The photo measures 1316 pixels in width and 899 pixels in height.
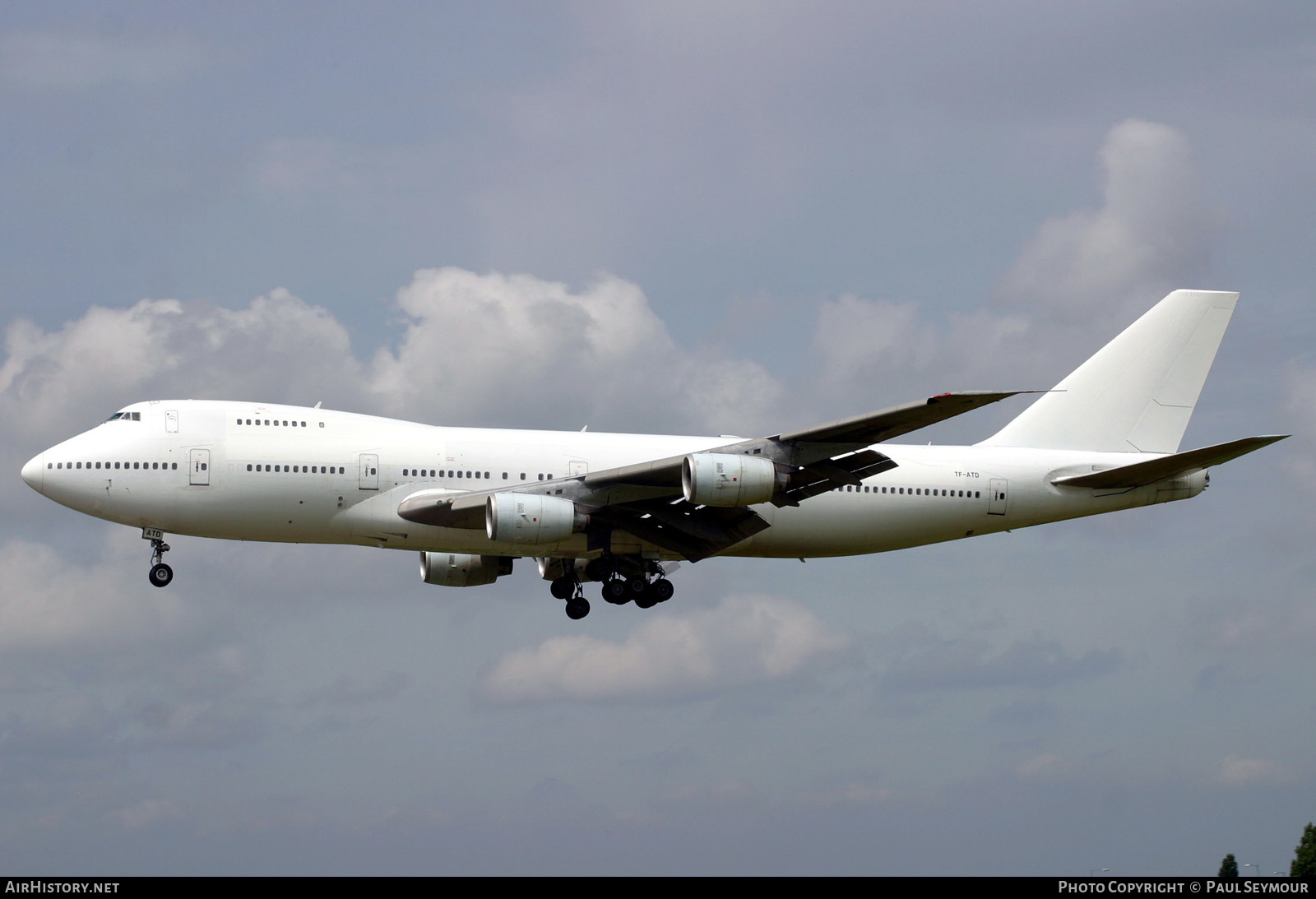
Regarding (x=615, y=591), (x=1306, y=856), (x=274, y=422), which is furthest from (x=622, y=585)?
(x=1306, y=856)

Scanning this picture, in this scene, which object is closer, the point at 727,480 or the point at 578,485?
the point at 727,480

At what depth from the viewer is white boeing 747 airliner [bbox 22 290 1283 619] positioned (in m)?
40.8

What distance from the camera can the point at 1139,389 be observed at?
50.2 m

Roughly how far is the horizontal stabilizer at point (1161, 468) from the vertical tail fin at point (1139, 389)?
2.44m

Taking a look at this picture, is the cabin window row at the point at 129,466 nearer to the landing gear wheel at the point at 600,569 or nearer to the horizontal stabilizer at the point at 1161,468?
the landing gear wheel at the point at 600,569

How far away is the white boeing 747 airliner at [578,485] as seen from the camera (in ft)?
134

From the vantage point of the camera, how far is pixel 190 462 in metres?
41.5

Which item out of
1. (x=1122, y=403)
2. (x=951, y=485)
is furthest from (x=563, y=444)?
(x=1122, y=403)

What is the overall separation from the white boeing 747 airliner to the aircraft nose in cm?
5

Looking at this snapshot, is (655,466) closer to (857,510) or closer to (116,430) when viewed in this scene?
(857,510)

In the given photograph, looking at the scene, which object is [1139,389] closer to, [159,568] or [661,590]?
[661,590]

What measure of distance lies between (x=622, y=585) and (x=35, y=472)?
1753 centimetres

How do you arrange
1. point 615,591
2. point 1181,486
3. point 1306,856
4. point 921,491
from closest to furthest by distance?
point 615,591 < point 921,491 < point 1181,486 < point 1306,856

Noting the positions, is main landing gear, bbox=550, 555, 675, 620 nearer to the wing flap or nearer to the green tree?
the wing flap
